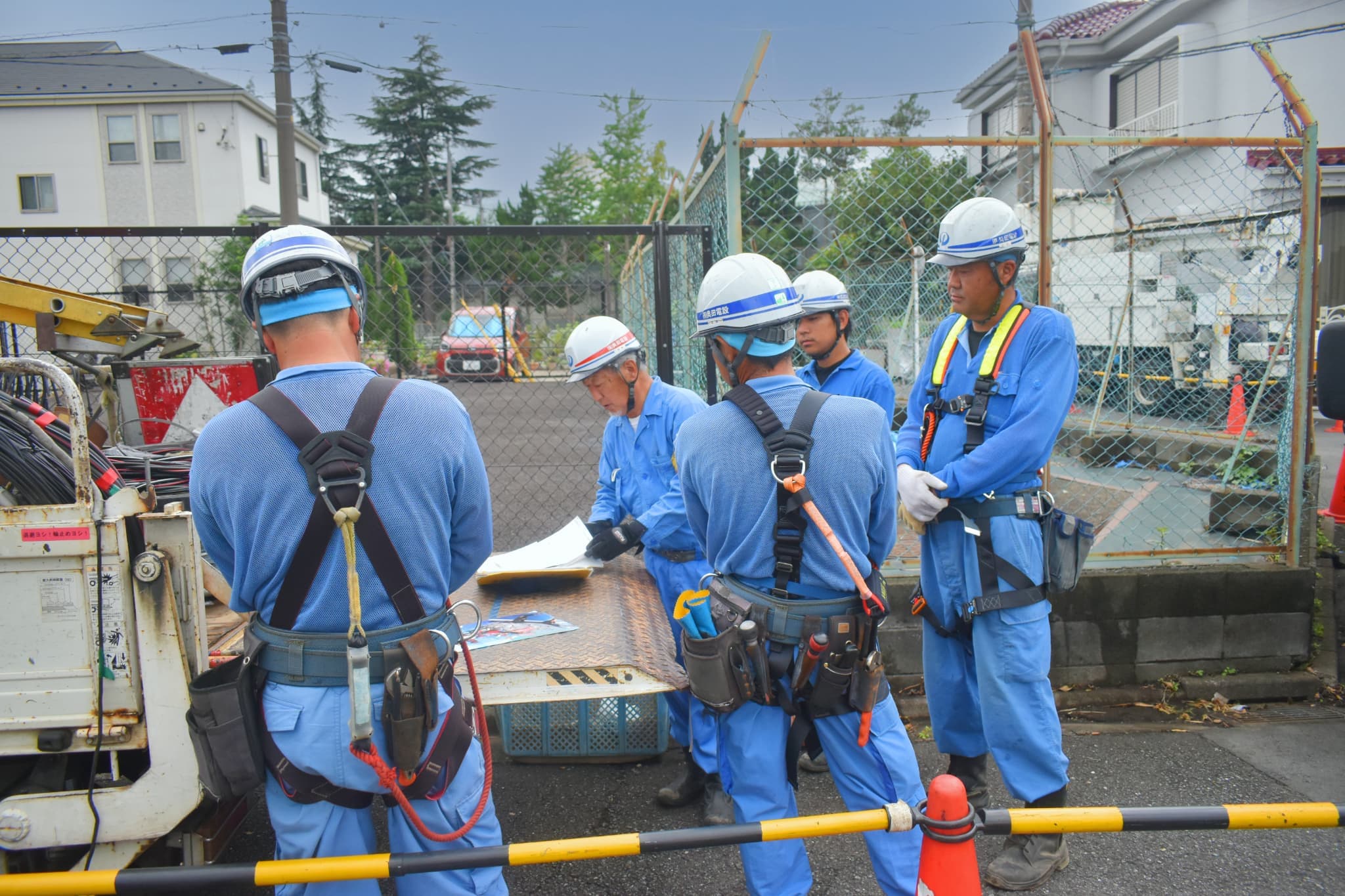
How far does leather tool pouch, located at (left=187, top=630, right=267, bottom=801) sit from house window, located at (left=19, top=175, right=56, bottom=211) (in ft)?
108

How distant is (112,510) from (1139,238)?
10022 millimetres

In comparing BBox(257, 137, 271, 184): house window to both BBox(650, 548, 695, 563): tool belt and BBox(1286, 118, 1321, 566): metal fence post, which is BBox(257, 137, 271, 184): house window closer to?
BBox(650, 548, 695, 563): tool belt

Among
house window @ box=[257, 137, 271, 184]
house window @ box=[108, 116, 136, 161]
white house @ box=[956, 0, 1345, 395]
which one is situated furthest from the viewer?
house window @ box=[257, 137, 271, 184]

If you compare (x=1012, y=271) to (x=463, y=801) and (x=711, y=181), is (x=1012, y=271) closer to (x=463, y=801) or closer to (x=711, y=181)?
(x=711, y=181)

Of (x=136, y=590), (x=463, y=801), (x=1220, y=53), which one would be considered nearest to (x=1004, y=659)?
(x=463, y=801)

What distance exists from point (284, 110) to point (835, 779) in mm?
13231

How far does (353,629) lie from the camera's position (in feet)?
6.33

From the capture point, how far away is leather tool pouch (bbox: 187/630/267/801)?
2018 mm

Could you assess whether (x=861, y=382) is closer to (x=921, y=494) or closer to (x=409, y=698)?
(x=921, y=494)

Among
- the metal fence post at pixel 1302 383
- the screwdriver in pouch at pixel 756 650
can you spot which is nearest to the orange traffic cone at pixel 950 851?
the screwdriver in pouch at pixel 756 650

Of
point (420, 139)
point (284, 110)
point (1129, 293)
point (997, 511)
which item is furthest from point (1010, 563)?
point (420, 139)

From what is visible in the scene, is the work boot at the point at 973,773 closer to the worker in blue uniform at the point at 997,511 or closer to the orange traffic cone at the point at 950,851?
the worker in blue uniform at the point at 997,511

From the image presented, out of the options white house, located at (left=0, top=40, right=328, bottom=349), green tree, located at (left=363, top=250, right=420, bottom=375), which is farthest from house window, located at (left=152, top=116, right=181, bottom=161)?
green tree, located at (left=363, top=250, right=420, bottom=375)

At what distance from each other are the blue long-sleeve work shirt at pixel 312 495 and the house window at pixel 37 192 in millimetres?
32740
